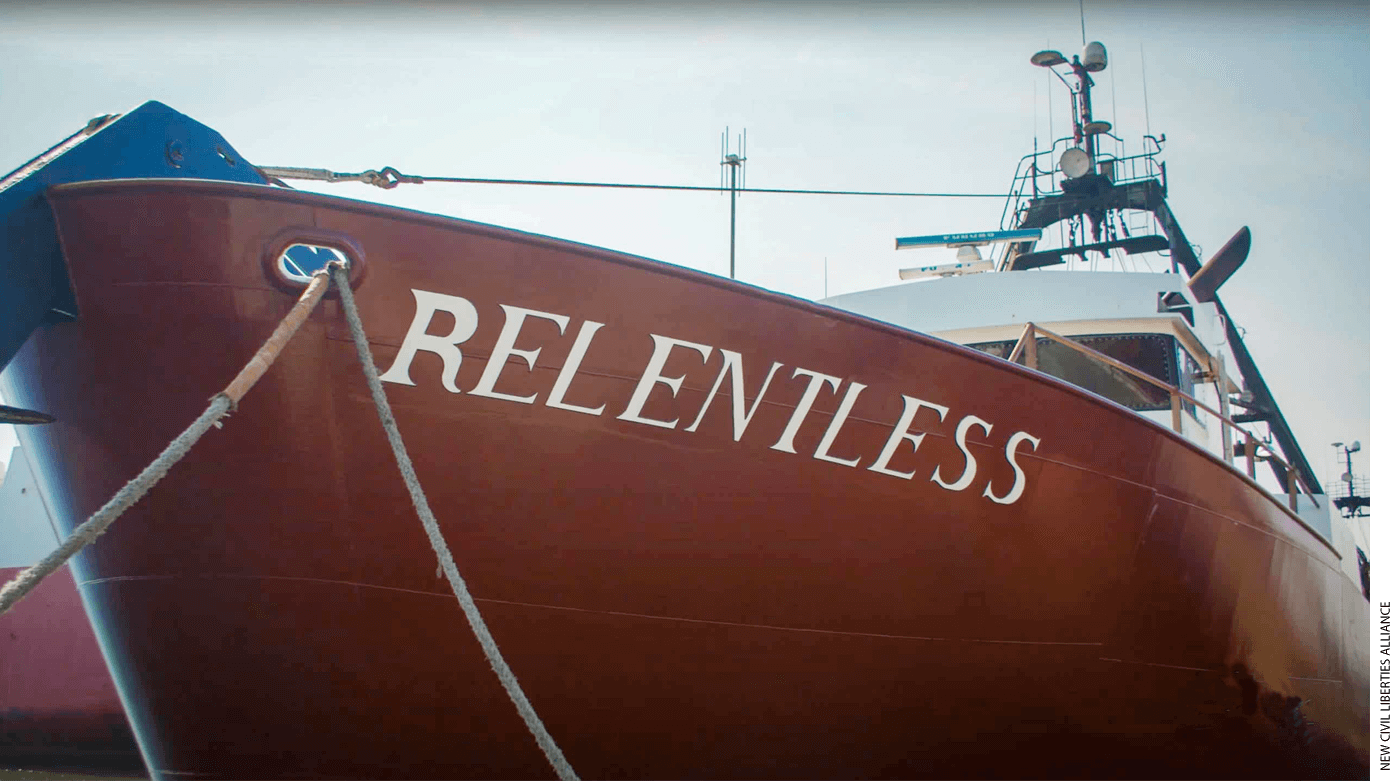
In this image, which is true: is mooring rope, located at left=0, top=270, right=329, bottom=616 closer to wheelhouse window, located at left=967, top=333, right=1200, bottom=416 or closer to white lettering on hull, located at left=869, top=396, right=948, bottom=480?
white lettering on hull, located at left=869, top=396, right=948, bottom=480

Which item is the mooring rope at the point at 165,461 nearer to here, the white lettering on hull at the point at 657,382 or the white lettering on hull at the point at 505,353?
the white lettering on hull at the point at 657,382

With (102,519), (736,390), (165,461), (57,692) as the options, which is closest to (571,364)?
(736,390)

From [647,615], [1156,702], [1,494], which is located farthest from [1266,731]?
[1,494]

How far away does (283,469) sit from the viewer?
11.0 feet

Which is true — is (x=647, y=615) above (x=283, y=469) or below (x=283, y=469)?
below

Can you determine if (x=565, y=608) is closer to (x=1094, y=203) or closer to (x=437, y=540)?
(x=437, y=540)

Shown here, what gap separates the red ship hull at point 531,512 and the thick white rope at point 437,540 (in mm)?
132

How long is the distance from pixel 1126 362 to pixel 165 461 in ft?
21.6

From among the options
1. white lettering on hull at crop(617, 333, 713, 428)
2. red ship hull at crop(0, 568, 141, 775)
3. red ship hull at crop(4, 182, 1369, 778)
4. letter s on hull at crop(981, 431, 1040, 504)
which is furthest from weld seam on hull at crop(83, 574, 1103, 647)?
red ship hull at crop(0, 568, 141, 775)

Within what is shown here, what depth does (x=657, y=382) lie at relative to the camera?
3541 mm

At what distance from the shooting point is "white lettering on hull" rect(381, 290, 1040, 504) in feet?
10.9

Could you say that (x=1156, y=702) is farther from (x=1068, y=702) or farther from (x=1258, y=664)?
(x=1258, y=664)
